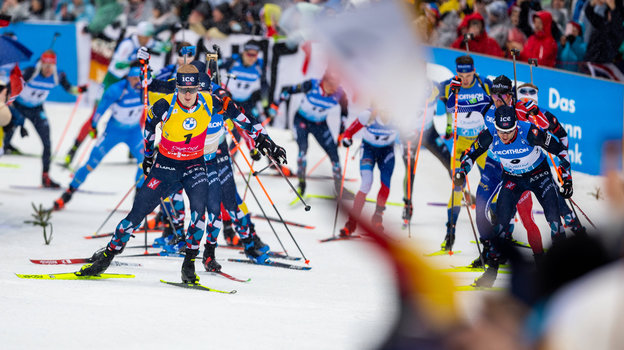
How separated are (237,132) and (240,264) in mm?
3964

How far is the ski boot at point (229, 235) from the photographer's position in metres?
9.94

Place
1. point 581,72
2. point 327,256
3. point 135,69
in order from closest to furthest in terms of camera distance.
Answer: point 327,256 → point 135,69 → point 581,72

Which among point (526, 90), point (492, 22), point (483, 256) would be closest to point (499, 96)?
point (526, 90)

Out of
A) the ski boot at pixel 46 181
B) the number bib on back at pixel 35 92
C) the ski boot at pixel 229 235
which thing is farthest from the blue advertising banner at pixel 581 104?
the ski boot at pixel 46 181

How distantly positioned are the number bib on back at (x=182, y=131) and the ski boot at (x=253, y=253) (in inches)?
60.3

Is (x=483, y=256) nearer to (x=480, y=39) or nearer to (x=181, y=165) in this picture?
(x=181, y=165)

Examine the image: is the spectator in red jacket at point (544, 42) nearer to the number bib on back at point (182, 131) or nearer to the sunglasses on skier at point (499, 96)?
the sunglasses on skier at point (499, 96)

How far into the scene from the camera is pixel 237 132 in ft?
42.0

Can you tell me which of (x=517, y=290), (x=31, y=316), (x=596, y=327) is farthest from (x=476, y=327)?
(x=31, y=316)

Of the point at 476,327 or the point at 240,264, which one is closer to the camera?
the point at 476,327

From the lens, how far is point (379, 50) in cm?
184

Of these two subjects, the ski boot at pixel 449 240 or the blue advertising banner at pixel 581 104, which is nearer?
the ski boot at pixel 449 240

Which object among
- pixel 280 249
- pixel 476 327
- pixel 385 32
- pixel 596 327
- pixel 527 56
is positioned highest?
pixel 385 32

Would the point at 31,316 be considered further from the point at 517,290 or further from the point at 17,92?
the point at 17,92
